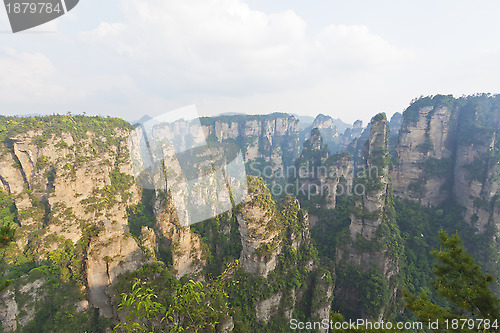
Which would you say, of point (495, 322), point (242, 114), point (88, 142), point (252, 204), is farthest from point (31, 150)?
point (242, 114)

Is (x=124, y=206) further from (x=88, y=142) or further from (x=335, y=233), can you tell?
(x=335, y=233)

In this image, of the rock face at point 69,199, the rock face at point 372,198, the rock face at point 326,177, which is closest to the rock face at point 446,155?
the rock face at point 326,177

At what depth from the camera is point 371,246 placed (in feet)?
113

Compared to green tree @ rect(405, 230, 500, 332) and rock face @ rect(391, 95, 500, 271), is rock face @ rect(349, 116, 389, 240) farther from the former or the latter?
green tree @ rect(405, 230, 500, 332)

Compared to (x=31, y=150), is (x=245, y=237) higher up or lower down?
lower down

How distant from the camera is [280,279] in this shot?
89.0 ft

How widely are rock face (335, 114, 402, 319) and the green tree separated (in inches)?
1071

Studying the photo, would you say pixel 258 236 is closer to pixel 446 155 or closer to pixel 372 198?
pixel 372 198

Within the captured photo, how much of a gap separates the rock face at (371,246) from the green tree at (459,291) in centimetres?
2721

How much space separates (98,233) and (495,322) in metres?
30.7

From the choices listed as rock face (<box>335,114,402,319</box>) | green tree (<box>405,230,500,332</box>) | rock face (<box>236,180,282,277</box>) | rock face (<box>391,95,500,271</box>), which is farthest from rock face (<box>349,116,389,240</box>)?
green tree (<box>405,230,500,332</box>)

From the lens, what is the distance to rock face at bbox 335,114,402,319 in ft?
108

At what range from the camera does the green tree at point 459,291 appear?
8727 millimetres

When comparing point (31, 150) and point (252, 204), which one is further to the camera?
point (31, 150)
